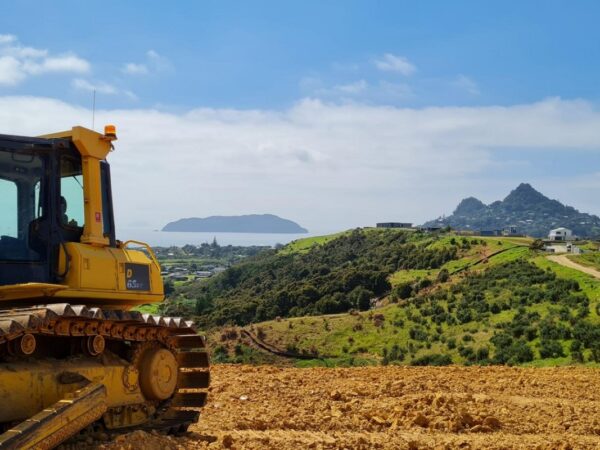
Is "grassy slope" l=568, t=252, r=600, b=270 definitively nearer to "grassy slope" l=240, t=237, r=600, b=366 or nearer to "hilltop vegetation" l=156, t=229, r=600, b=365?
"hilltop vegetation" l=156, t=229, r=600, b=365

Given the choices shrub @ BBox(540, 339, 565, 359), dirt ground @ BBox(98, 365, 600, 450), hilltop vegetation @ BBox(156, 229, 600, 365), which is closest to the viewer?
dirt ground @ BBox(98, 365, 600, 450)

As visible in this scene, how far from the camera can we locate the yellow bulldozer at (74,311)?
22.4 ft

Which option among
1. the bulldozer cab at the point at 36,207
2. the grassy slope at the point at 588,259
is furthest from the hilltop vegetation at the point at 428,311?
the bulldozer cab at the point at 36,207

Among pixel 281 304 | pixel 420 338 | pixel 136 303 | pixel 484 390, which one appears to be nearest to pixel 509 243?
pixel 281 304

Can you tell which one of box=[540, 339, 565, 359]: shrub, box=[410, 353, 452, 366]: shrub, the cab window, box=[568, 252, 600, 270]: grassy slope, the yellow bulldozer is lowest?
box=[410, 353, 452, 366]: shrub

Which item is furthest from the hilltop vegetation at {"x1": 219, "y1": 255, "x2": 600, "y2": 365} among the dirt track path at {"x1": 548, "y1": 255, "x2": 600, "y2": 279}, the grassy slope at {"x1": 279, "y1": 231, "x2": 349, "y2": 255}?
the grassy slope at {"x1": 279, "y1": 231, "x2": 349, "y2": 255}

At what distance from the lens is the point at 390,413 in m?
10.0

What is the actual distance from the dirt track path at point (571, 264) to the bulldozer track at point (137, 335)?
50.8 meters

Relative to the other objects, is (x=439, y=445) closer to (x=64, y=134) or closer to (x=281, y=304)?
(x=64, y=134)

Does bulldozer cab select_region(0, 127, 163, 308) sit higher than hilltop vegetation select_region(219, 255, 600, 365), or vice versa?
bulldozer cab select_region(0, 127, 163, 308)

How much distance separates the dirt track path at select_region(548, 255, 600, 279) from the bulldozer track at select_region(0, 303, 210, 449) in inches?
2001

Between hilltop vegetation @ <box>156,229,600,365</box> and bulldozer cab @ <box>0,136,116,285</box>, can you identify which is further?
hilltop vegetation @ <box>156,229,600,365</box>

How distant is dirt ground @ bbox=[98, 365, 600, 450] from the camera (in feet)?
27.2

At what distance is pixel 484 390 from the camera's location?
12.5m
